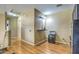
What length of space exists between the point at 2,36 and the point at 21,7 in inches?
22.5

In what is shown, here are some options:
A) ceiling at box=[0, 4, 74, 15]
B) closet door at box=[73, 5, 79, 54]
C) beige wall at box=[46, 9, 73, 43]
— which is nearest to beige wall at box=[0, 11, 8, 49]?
ceiling at box=[0, 4, 74, 15]

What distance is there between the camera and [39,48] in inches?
63.1

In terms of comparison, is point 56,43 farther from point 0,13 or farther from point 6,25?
point 0,13

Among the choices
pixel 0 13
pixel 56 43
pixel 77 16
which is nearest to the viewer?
pixel 77 16

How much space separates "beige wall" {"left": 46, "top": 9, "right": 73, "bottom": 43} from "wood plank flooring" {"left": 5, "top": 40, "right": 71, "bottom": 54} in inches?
5.4

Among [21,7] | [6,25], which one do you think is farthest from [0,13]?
[21,7]

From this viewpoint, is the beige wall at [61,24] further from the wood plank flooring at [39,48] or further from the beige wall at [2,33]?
the beige wall at [2,33]

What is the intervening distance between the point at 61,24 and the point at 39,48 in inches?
21.7

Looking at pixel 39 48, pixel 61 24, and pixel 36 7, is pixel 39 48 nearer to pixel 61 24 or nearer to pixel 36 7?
pixel 61 24

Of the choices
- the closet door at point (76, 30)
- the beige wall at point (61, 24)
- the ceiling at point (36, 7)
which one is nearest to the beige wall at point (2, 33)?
the ceiling at point (36, 7)

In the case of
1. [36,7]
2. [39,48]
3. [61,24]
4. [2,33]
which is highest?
[36,7]

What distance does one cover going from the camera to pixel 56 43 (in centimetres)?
167

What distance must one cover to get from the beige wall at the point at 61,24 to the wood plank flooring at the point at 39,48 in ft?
0.45

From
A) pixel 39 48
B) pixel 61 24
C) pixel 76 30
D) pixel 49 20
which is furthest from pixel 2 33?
pixel 76 30
